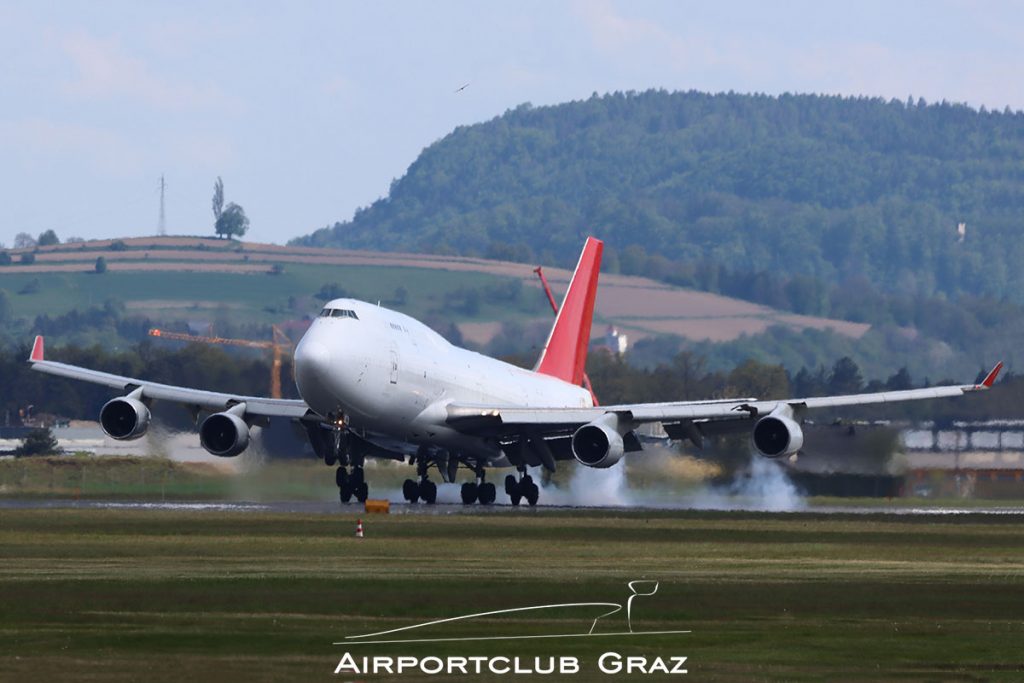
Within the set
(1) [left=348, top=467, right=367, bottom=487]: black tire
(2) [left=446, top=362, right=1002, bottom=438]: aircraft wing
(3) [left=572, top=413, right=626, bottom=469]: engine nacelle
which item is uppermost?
(2) [left=446, top=362, right=1002, bottom=438]: aircraft wing

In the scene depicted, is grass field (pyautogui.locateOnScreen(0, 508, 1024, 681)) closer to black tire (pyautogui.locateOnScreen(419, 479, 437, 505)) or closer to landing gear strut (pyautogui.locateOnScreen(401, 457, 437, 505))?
landing gear strut (pyautogui.locateOnScreen(401, 457, 437, 505))

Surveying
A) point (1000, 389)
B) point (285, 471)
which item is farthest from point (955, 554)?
point (1000, 389)

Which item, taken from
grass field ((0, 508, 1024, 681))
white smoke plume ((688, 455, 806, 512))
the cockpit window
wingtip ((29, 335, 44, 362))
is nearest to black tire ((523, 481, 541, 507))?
white smoke plume ((688, 455, 806, 512))

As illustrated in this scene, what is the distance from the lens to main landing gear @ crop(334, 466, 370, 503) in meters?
53.8

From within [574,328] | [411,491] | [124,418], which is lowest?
[411,491]

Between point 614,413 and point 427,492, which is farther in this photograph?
point 427,492

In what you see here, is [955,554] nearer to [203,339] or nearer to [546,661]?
[546,661]

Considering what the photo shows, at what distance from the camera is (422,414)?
53406 millimetres

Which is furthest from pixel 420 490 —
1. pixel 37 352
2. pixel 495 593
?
pixel 495 593

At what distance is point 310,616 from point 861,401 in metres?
35.3

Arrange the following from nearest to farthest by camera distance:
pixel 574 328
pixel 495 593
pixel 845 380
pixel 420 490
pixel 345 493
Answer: pixel 495 593 < pixel 345 493 < pixel 420 490 < pixel 574 328 < pixel 845 380

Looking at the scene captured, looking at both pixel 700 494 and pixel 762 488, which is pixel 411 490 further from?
pixel 762 488

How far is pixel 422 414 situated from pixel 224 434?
528cm

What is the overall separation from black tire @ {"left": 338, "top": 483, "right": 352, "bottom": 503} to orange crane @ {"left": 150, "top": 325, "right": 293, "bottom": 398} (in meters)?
17.0
